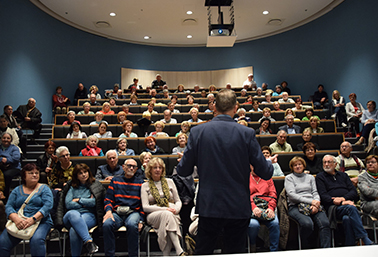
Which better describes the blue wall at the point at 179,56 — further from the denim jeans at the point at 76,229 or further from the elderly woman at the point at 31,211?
the denim jeans at the point at 76,229

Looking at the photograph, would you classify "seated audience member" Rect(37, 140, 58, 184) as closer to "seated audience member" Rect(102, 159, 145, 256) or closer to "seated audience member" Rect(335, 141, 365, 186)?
"seated audience member" Rect(102, 159, 145, 256)

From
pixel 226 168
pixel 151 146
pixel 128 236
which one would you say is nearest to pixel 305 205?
pixel 128 236

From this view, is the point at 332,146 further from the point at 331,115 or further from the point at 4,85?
the point at 4,85

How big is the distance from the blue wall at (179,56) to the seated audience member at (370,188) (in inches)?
162

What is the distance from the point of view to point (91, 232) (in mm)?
2559

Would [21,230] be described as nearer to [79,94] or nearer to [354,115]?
[354,115]

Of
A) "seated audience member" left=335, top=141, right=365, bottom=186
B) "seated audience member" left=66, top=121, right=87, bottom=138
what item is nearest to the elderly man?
"seated audience member" left=66, top=121, right=87, bottom=138

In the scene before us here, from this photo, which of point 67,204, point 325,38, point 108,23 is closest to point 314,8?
point 325,38

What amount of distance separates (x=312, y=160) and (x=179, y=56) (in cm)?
866

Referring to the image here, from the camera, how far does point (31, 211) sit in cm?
251

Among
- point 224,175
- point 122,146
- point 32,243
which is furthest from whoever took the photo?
point 122,146

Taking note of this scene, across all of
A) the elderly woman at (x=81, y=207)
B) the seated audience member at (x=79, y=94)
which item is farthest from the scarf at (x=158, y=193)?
the seated audience member at (x=79, y=94)

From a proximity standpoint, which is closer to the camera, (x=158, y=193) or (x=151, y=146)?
(x=158, y=193)

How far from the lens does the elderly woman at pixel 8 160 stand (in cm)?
362
